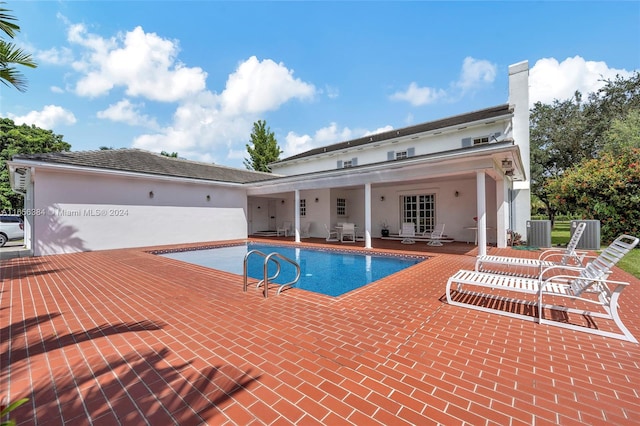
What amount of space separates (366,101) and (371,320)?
58.2ft

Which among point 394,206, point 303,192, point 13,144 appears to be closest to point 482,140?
point 394,206

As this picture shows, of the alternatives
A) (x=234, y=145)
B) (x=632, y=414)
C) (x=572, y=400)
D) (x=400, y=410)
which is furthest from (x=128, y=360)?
(x=234, y=145)

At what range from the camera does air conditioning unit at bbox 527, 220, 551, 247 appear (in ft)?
38.8

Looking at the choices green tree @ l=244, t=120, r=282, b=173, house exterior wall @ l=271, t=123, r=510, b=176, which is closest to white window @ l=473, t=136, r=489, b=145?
house exterior wall @ l=271, t=123, r=510, b=176

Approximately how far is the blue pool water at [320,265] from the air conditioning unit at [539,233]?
6.23 meters

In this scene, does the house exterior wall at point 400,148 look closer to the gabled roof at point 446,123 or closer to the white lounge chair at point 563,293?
the gabled roof at point 446,123

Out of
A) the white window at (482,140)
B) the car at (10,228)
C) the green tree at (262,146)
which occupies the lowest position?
the car at (10,228)

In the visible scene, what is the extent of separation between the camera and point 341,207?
1870 centimetres

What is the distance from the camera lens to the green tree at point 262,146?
3528cm

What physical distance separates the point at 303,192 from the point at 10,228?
1692cm

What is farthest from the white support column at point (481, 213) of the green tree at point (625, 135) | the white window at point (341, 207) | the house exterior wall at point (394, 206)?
the green tree at point (625, 135)

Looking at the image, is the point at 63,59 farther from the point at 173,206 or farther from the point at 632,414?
the point at 632,414

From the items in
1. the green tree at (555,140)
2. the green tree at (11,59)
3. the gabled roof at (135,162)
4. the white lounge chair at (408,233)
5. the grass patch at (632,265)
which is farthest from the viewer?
the green tree at (555,140)

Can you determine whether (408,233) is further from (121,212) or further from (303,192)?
(121,212)
